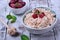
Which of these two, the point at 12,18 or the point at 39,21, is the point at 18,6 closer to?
the point at 12,18

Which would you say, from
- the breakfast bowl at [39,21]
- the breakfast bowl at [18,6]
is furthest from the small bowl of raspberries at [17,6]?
the breakfast bowl at [39,21]

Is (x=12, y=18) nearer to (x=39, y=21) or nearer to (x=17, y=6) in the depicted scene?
(x=17, y=6)

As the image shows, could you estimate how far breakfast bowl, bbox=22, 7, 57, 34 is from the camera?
1053 mm

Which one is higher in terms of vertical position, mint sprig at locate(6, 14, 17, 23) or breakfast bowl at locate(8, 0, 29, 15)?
breakfast bowl at locate(8, 0, 29, 15)

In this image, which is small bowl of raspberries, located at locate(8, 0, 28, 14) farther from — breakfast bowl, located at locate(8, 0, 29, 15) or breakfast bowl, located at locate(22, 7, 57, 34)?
breakfast bowl, located at locate(22, 7, 57, 34)

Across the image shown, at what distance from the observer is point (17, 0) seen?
4.17ft

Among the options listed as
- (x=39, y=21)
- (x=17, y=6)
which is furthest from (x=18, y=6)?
(x=39, y=21)

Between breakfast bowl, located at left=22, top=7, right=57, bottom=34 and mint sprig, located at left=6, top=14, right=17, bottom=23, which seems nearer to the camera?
breakfast bowl, located at left=22, top=7, right=57, bottom=34

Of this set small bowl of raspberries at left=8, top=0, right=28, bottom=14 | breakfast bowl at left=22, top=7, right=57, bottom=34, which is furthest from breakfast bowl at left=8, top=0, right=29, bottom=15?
breakfast bowl at left=22, top=7, right=57, bottom=34

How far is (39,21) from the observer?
107cm

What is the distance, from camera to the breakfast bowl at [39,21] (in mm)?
1053

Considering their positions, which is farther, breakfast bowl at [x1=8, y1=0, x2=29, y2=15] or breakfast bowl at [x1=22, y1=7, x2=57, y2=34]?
breakfast bowl at [x1=8, y1=0, x2=29, y2=15]

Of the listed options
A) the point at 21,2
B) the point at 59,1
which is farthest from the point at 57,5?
the point at 21,2

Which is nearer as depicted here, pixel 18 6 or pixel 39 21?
pixel 39 21
